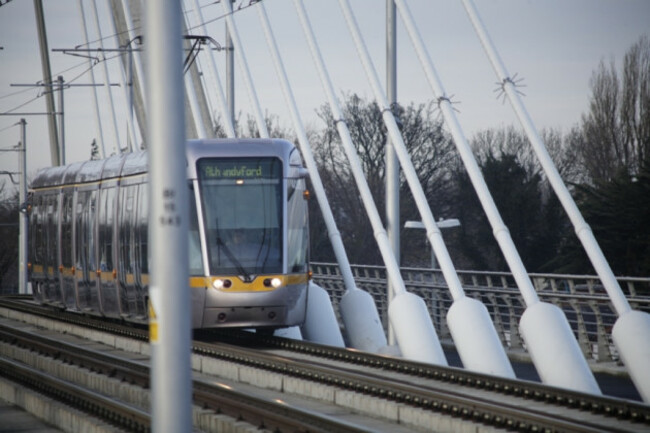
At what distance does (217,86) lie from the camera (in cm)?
2548

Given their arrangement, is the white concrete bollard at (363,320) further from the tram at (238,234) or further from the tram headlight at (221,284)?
the tram headlight at (221,284)

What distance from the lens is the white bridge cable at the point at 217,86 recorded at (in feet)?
80.9

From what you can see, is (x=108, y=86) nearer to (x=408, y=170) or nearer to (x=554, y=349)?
(x=408, y=170)

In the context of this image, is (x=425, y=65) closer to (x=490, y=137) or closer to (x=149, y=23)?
(x=149, y=23)

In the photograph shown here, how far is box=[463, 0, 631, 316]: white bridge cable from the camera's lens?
14352 millimetres

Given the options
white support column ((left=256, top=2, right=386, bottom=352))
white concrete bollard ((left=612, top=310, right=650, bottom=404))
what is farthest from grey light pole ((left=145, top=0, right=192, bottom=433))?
white support column ((left=256, top=2, right=386, bottom=352))

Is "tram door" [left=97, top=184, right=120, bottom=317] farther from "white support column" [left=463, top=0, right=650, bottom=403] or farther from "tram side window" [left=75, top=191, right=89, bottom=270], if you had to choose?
"white support column" [left=463, top=0, right=650, bottom=403]

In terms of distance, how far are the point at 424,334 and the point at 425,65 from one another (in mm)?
3908

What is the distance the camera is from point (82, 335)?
24141mm

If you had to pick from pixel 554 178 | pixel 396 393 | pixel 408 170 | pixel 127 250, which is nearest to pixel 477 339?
pixel 554 178

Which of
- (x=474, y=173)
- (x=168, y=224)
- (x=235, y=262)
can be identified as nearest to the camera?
(x=168, y=224)

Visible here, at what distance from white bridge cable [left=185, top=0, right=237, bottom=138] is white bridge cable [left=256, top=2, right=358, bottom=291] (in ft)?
5.84

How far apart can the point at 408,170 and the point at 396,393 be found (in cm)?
530

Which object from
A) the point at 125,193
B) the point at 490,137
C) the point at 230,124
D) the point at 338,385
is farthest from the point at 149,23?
the point at 490,137
